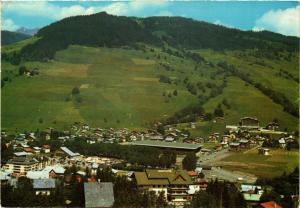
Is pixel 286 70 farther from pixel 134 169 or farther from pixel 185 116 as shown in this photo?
pixel 134 169

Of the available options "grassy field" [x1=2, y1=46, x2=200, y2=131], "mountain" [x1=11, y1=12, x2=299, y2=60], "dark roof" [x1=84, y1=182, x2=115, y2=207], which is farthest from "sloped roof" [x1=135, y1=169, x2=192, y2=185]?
"mountain" [x1=11, y1=12, x2=299, y2=60]

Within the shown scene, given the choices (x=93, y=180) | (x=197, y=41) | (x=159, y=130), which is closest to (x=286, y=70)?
(x=197, y=41)

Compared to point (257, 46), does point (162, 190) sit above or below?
below

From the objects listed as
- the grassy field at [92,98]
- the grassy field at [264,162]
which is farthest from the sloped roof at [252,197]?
the grassy field at [92,98]

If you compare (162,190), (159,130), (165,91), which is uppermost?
(165,91)

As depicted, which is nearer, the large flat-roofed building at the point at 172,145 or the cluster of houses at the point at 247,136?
the large flat-roofed building at the point at 172,145

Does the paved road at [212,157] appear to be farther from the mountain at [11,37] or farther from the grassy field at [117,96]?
the mountain at [11,37]

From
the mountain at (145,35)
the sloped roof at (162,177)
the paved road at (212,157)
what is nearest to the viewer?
the sloped roof at (162,177)
